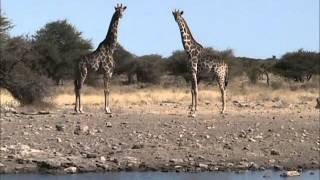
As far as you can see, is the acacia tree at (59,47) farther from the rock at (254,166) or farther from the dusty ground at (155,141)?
the rock at (254,166)

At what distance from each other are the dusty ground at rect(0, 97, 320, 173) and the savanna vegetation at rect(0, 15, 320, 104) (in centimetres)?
394

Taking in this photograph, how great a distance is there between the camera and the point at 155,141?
1691 centimetres

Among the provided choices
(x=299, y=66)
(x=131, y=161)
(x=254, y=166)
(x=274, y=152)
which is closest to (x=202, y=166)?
(x=254, y=166)

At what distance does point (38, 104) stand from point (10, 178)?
10475 millimetres

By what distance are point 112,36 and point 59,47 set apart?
92.8 feet

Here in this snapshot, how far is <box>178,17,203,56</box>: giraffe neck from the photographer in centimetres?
2208

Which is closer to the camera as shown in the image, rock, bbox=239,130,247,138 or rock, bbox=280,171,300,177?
rock, bbox=280,171,300,177

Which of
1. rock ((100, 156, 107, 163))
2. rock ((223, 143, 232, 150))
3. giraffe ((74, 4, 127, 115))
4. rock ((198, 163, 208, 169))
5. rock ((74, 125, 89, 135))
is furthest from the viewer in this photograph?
giraffe ((74, 4, 127, 115))

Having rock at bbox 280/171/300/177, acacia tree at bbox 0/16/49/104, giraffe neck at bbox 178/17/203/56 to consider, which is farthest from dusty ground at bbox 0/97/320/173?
acacia tree at bbox 0/16/49/104

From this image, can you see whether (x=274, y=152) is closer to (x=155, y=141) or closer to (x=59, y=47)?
(x=155, y=141)

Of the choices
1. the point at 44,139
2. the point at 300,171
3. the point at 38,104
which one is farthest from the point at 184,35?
the point at 300,171

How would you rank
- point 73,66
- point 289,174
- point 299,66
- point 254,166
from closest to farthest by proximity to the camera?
point 289,174 < point 254,166 < point 73,66 < point 299,66

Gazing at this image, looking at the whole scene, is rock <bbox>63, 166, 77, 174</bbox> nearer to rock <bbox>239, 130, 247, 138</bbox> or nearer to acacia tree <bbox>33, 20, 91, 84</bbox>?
rock <bbox>239, 130, 247, 138</bbox>

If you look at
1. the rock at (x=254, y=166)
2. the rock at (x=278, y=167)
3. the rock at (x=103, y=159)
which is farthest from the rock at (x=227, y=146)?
the rock at (x=103, y=159)
